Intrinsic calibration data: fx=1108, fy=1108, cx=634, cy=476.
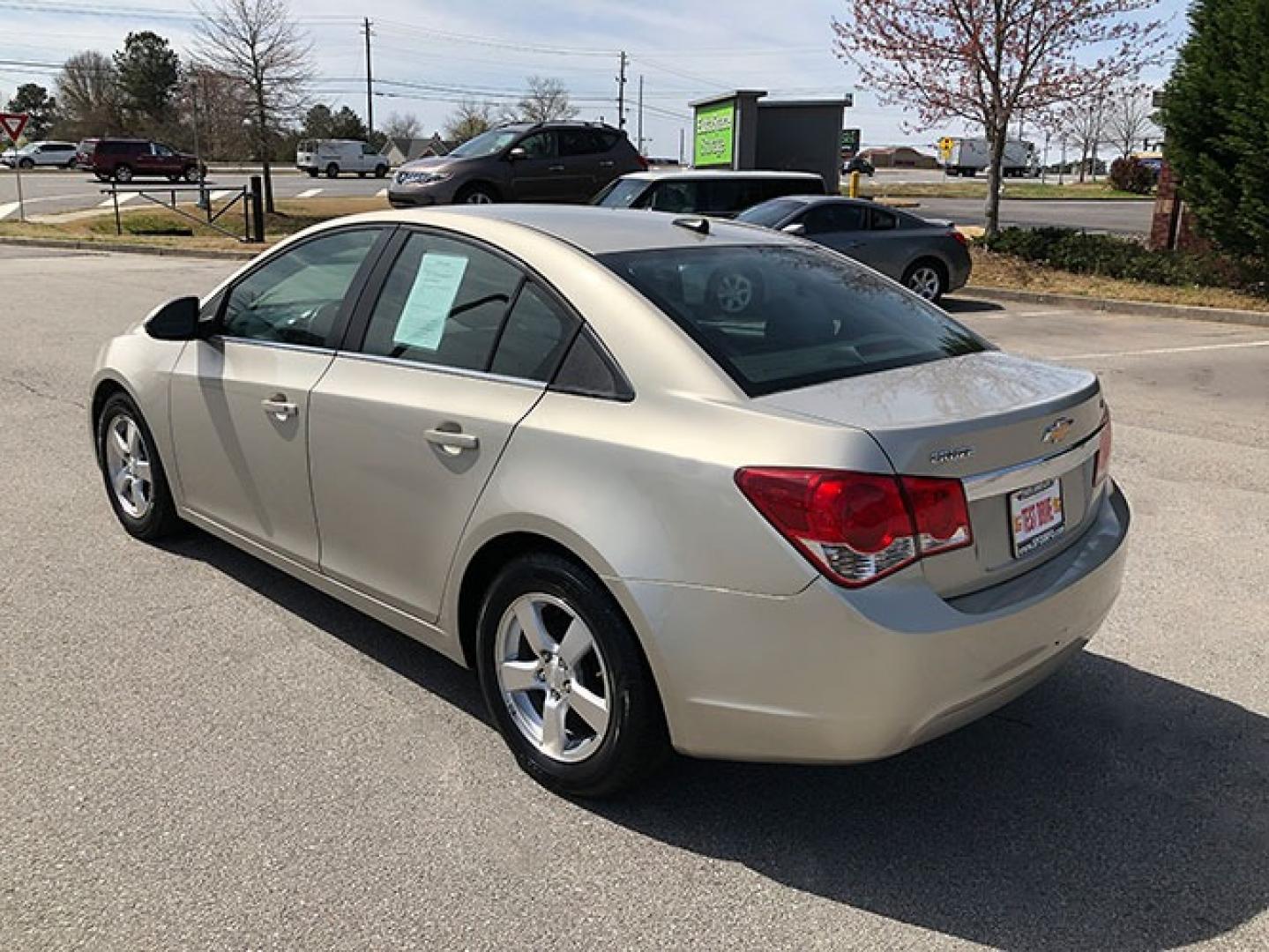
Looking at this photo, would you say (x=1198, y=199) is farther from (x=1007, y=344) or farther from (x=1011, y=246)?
(x=1007, y=344)

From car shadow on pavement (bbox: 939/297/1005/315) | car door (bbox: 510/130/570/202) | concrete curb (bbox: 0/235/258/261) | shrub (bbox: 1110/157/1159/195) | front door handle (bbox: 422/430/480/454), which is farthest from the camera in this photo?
shrub (bbox: 1110/157/1159/195)

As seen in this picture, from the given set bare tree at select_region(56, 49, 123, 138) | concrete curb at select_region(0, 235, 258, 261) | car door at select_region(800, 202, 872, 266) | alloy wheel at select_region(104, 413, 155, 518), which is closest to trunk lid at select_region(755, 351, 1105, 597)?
alloy wheel at select_region(104, 413, 155, 518)

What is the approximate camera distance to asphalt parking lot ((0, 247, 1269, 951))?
8.39 ft

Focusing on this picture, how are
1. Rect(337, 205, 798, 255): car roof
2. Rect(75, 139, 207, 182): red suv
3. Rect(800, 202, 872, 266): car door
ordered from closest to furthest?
Rect(337, 205, 798, 255): car roof < Rect(800, 202, 872, 266): car door < Rect(75, 139, 207, 182): red suv

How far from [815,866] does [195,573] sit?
Result: 302cm

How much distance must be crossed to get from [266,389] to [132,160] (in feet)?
166

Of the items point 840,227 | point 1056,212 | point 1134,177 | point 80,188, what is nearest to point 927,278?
point 840,227

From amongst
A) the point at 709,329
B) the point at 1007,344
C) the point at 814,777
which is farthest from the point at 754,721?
the point at 1007,344

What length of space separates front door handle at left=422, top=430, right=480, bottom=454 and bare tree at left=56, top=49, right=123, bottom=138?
88.2 m

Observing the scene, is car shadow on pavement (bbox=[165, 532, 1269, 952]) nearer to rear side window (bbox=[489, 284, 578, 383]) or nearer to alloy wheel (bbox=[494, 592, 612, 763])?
alloy wheel (bbox=[494, 592, 612, 763])

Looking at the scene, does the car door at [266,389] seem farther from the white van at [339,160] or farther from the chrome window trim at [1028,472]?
the white van at [339,160]

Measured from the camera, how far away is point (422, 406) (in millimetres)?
3275

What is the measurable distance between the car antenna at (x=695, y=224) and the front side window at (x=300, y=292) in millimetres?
1042

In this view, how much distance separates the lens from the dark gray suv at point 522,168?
1816 cm
